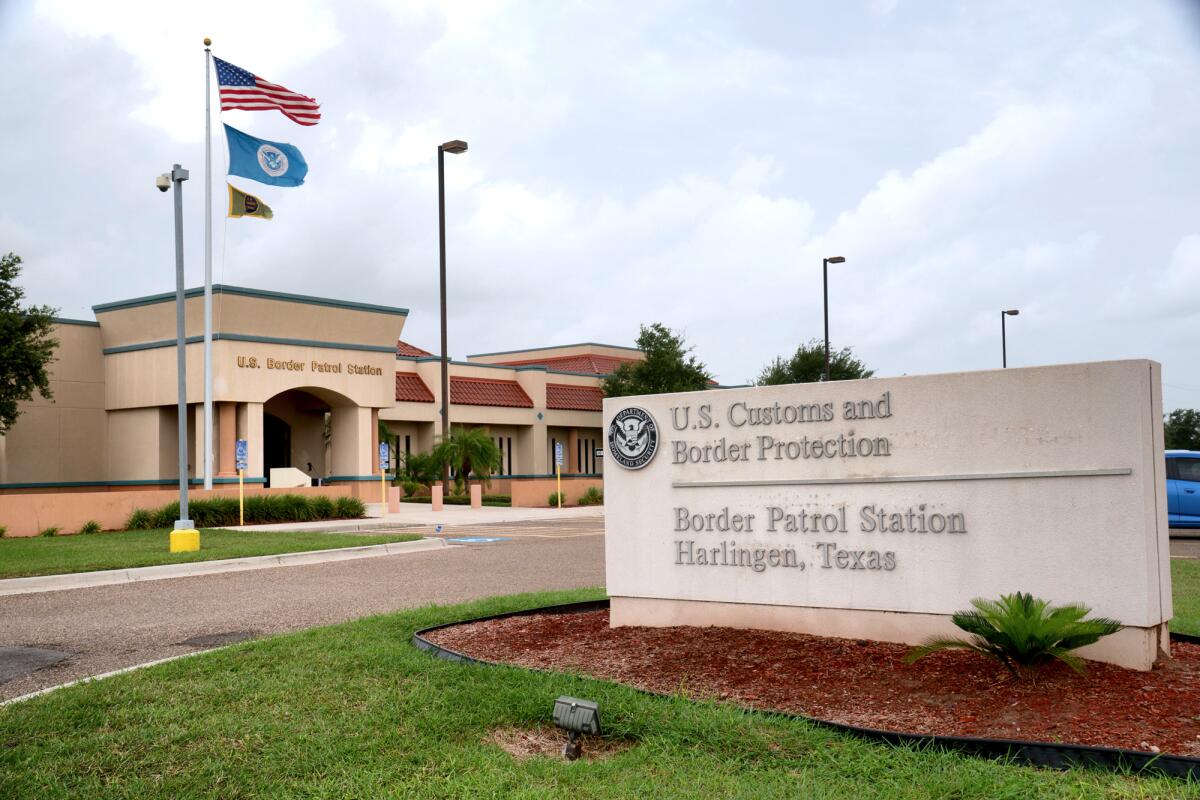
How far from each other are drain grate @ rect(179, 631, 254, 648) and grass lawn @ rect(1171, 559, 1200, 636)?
780 cm

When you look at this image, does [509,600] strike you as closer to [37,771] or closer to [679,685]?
[679,685]

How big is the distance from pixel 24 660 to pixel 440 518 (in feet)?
69.2

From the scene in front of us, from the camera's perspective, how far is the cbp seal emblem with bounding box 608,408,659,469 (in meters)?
8.40

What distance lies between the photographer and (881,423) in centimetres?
733

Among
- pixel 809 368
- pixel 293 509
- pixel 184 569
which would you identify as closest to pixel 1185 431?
pixel 809 368

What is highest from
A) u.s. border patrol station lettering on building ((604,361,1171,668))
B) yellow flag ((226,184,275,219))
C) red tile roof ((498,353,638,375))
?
yellow flag ((226,184,275,219))

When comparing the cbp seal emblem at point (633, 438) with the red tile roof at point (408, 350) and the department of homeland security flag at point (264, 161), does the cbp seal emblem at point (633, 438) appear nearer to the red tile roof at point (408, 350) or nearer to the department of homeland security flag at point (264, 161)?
the department of homeland security flag at point (264, 161)

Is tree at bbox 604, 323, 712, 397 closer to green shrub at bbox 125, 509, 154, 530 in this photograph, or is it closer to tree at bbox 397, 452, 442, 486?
tree at bbox 397, 452, 442, 486

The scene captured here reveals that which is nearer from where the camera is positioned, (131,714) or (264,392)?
(131,714)

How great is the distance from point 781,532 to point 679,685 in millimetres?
1798

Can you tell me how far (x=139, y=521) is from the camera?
24.5 m

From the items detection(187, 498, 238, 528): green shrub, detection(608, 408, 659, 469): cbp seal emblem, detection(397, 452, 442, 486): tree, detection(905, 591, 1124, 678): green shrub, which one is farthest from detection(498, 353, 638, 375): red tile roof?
detection(905, 591, 1124, 678): green shrub

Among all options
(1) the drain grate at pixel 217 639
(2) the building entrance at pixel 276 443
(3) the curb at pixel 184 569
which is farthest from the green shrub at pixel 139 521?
(2) the building entrance at pixel 276 443

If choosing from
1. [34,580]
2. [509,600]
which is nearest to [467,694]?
[509,600]
